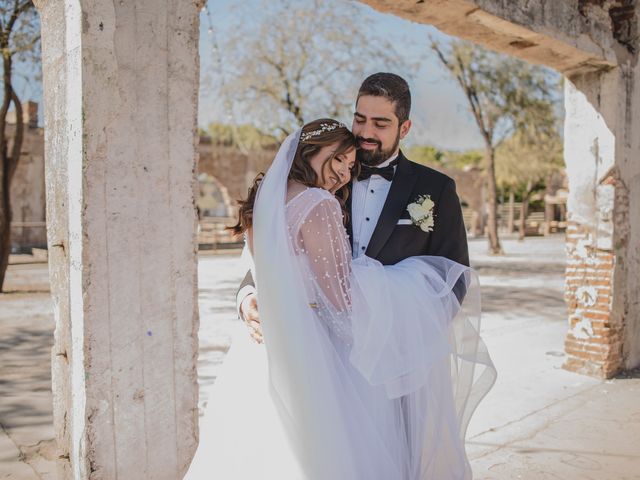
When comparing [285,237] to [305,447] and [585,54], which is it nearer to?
[305,447]

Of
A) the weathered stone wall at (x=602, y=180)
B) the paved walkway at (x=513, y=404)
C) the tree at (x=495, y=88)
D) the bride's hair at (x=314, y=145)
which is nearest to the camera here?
the bride's hair at (x=314, y=145)

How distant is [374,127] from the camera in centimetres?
252

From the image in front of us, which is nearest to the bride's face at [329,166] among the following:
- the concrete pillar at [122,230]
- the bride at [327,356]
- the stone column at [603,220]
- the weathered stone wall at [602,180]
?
the bride at [327,356]

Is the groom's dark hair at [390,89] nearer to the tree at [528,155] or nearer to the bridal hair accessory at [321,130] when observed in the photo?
the bridal hair accessory at [321,130]

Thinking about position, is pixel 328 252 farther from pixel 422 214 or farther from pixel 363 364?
pixel 422 214

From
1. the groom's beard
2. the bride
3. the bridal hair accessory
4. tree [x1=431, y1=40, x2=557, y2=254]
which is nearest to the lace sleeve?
the bride

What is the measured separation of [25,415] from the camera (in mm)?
4383

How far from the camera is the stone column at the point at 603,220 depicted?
17.7 ft

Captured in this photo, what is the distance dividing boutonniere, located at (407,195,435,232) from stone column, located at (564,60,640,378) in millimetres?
3559

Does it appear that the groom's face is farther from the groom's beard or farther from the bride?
the bride

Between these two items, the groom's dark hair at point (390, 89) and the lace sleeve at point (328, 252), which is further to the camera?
the groom's dark hair at point (390, 89)

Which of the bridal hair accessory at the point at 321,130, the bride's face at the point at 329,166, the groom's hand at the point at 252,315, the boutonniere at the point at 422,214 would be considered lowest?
the groom's hand at the point at 252,315

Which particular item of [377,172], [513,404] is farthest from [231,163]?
[377,172]

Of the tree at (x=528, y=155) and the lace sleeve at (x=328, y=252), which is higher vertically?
the tree at (x=528, y=155)
